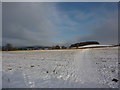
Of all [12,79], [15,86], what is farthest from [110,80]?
[12,79]

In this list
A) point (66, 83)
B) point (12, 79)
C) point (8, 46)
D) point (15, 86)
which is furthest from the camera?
point (8, 46)

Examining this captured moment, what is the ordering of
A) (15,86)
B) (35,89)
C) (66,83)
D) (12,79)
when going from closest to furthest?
(35,89)
(15,86)
(66,83)
(12,79)

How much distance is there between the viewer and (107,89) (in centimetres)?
541

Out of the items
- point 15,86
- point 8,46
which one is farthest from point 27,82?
point 8,46

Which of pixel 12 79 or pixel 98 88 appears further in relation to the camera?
pixel 12 79

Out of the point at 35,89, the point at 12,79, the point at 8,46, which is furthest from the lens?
the point at 8,46

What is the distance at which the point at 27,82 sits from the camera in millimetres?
6070

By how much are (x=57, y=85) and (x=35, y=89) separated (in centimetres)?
114

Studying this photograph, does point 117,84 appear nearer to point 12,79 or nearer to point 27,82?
point 27,82

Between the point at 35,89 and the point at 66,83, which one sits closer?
the point at 35,89

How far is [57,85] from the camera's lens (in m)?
5.79

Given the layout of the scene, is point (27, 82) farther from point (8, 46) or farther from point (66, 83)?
point (8, 46)

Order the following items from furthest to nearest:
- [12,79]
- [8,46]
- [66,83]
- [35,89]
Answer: [8,46]
[12,79]
[66,83]
[35,89]

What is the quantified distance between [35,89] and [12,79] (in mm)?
2002
